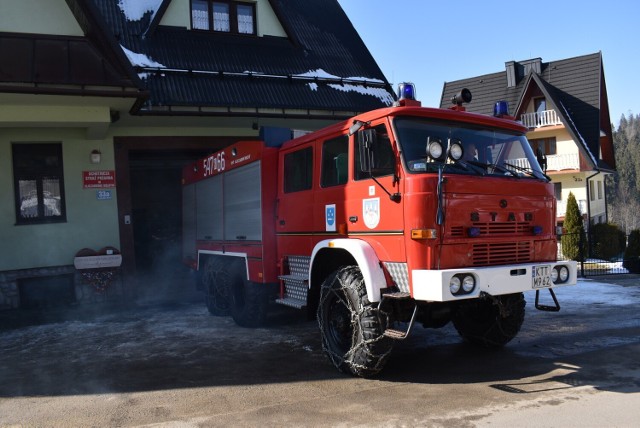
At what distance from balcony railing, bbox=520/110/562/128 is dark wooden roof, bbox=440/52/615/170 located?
49 centimetres

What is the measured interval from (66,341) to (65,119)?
4079mm

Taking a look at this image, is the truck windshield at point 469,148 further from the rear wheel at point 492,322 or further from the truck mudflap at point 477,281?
the rear wheel at point 492,322

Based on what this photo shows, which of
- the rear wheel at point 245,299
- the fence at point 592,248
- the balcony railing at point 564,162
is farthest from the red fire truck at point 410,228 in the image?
the balcony railing at point 564,162

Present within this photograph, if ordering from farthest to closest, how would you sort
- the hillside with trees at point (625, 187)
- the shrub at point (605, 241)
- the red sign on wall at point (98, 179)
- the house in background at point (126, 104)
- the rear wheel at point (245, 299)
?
the hillside with trees at point (625, 187), the shrub at point (605, 241), the red sign on wall at point (98, 179), the house in background at point (126, 104), the rear wheel at point (245, 299)

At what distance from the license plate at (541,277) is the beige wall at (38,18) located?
872cm

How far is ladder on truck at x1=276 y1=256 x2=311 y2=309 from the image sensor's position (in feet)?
21.3

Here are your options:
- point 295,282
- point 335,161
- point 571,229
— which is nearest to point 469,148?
point 335,161

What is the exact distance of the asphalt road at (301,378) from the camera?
437 centimetres

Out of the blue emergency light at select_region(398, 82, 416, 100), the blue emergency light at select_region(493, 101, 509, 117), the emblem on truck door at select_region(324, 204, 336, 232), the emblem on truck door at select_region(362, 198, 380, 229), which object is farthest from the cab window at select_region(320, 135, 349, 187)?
the blue emergency light at select_region(493, 101, 509, 117)

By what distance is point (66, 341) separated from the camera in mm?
7445

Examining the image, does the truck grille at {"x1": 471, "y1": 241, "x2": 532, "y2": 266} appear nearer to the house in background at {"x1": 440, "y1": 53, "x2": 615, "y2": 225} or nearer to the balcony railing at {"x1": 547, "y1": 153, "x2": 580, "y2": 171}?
the house in background at {"x1": 440, "y1": 53, "x2": 615, "y2": 225}

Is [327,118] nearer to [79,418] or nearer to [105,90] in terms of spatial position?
[105,90]

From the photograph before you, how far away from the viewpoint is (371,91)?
510 inches

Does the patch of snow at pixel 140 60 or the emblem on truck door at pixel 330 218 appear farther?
the patch of snow at pixel 140 60
